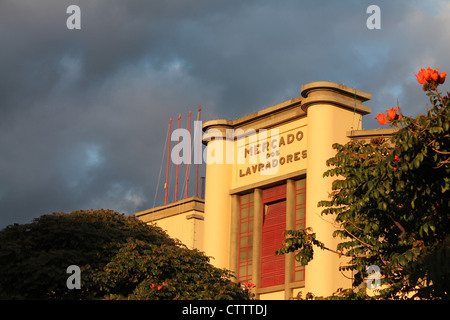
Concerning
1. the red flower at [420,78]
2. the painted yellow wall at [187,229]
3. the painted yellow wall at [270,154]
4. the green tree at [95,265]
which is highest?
the painted yellow wall at [270,154]

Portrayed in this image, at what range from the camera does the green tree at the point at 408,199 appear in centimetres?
1363

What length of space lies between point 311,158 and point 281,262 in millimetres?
6608

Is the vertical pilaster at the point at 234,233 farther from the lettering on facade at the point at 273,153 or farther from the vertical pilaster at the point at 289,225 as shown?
the vertical pilaster at the point at 289,225

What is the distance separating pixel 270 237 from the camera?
4228cm

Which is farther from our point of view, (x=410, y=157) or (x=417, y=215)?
(x=417, y=215)

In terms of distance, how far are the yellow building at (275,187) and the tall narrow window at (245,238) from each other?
60 mm

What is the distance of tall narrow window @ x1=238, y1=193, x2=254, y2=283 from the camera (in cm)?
4331

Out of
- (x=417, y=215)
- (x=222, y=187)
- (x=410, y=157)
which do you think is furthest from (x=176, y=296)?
(x=222, y=187)

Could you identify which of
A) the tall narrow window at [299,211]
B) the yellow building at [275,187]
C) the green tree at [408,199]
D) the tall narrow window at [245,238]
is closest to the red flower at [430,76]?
the green tree at [408,199]

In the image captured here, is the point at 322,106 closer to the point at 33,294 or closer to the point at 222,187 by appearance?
the point at 222,187

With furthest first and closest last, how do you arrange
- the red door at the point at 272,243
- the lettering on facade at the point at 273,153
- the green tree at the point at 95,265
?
1. the red door at the point at 272,243
2. the lettering on facade at the point at 273,153
3. the green tree at the point at 95,265

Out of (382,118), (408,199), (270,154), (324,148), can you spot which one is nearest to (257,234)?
(270,154)

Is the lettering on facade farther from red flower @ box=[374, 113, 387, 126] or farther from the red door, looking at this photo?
red flower @ box=[374, 113, 387, 126]

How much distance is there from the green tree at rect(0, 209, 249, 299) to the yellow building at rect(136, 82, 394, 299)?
32.7 feet
